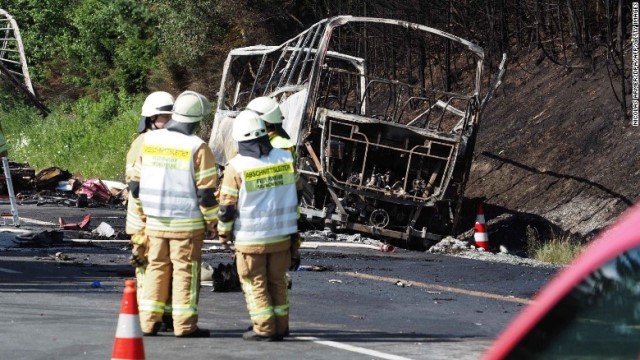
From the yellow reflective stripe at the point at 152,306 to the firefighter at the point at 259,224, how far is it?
23.4 inches

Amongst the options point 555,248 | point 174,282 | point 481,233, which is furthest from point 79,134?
point 174,282

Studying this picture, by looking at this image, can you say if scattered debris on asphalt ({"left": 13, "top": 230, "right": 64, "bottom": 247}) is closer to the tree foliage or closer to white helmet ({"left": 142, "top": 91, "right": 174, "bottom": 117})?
white helmet ({"left": 142, "top": 91, "right": 174, "bottom": 117})

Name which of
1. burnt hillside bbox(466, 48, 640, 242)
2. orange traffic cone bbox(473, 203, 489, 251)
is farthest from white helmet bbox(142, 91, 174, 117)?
burnt hillside bbox(466, 48, 640, 242)

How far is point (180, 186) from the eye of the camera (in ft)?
30.3

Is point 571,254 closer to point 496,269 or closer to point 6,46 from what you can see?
point 496,269

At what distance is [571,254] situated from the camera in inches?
661

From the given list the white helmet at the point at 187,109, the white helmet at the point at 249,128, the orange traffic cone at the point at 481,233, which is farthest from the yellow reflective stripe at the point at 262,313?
the orange traffic cone at the point at 481,233

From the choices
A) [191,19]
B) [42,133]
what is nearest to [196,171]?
[191,19]

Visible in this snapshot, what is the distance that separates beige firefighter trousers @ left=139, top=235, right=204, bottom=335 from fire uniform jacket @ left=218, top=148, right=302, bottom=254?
0.31 metres

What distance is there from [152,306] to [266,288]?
81 centimetres

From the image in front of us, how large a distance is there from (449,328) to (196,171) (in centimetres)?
244

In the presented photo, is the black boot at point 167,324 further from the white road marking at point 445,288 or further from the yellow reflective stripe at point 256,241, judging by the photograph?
the white road marking at point 445,288

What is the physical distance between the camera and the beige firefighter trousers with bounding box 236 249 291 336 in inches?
356

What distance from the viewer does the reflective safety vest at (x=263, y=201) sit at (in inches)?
358
